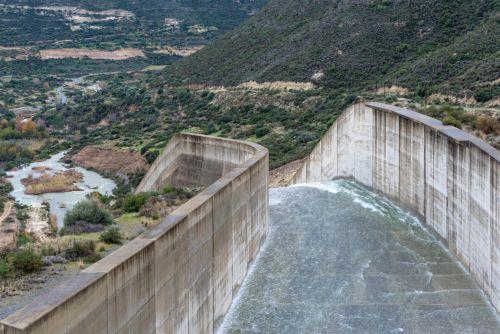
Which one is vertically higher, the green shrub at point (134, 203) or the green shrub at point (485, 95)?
the green shrub at point (485, 95)

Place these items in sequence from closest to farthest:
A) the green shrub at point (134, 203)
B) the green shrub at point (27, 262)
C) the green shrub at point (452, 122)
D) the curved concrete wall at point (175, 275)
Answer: the curved concrete wall at point (175, 275) < the green shrub at point (27, 262) < the green shrub at point (134, 203) < the green shrub at point (452, 122)

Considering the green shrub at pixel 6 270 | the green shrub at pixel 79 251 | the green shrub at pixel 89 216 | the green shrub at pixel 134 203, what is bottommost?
the green shrub at pixel 134 203

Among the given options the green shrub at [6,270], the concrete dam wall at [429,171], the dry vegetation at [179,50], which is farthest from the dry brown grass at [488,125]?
the dry vegetation at [179,50]

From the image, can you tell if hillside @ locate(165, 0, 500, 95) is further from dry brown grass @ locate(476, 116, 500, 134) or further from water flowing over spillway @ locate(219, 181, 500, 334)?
water flowing over spillway @ locate(219, 181, 500, 334)

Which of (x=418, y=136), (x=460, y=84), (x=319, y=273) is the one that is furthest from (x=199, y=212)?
(x=460, y=84)

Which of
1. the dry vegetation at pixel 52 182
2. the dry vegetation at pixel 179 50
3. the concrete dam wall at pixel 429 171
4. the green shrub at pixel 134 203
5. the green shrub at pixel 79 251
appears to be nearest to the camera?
the green shrub at pixel 79 251

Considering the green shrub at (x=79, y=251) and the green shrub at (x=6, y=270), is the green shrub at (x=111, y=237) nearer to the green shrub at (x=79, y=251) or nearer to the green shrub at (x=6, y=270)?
the green shrub at (x=79, y=251)

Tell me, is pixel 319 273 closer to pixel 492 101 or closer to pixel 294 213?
pixel 294 213
